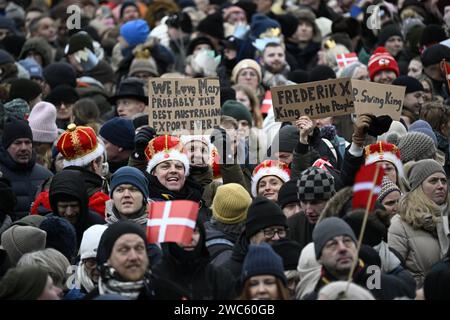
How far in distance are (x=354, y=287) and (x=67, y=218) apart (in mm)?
3696

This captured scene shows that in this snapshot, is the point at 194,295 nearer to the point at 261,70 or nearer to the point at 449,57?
the point at 449,57

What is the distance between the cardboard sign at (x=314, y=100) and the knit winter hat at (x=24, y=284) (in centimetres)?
445

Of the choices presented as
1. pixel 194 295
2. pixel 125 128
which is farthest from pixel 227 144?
pixel 194 295

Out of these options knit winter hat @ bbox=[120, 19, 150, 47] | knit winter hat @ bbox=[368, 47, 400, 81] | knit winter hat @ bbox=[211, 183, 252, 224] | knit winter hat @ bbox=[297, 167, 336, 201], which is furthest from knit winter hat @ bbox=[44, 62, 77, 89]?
knit winter hat @ bbox=[297, 167, 336, 201]

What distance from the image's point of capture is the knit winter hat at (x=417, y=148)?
14.7 m

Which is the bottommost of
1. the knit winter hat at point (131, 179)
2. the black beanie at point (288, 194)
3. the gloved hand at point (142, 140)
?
the black beanie at point (288, 194)

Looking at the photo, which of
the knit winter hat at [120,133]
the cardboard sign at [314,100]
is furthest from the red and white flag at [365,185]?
the knit winter hat at [120,133]

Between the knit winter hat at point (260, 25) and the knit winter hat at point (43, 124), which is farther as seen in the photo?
the knit winter hat at point (260, 25)

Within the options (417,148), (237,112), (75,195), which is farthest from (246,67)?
(75,195)

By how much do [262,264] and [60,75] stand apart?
8.77 m

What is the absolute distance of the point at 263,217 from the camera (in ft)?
40.0

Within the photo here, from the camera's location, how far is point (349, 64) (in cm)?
1934

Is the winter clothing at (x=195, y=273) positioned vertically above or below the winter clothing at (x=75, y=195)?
below

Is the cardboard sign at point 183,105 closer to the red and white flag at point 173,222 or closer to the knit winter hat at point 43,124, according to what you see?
the knit winter hat at point 43,124
